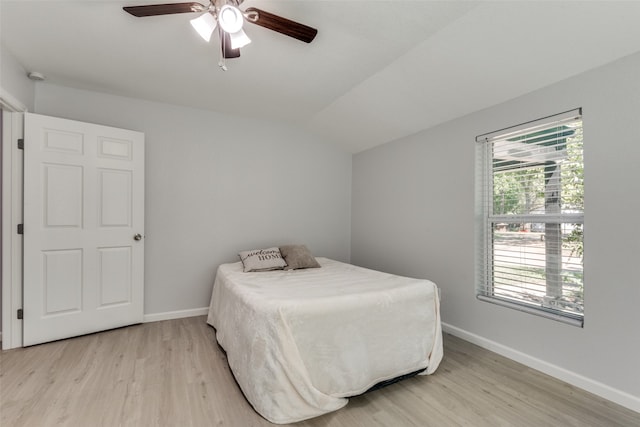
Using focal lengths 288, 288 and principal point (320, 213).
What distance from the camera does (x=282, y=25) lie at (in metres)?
1.69

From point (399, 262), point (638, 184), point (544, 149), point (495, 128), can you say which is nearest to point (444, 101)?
point (495, 128)

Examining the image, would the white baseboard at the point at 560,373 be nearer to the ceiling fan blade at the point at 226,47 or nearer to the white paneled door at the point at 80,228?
the ceiling fan blade at the point at 226,47

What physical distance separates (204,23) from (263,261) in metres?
2.14

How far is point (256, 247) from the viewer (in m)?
3.74

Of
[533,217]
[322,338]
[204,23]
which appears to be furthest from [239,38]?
[533,217]

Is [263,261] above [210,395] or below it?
above

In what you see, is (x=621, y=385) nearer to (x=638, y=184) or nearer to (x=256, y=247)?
(x=638, y=184)

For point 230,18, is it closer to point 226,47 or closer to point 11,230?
point 226,47

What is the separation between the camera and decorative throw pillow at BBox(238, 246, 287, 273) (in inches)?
118

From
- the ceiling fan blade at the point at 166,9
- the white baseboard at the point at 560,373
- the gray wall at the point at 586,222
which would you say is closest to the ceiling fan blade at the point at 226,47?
the ceiling fan blade at the point at 166,9

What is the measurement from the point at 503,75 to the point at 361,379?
97.3 inches

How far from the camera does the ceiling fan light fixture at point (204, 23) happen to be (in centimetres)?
165

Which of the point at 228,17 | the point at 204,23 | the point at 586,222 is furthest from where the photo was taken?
the point at 586,222

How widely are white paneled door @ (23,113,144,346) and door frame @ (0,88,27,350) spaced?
6 cm
